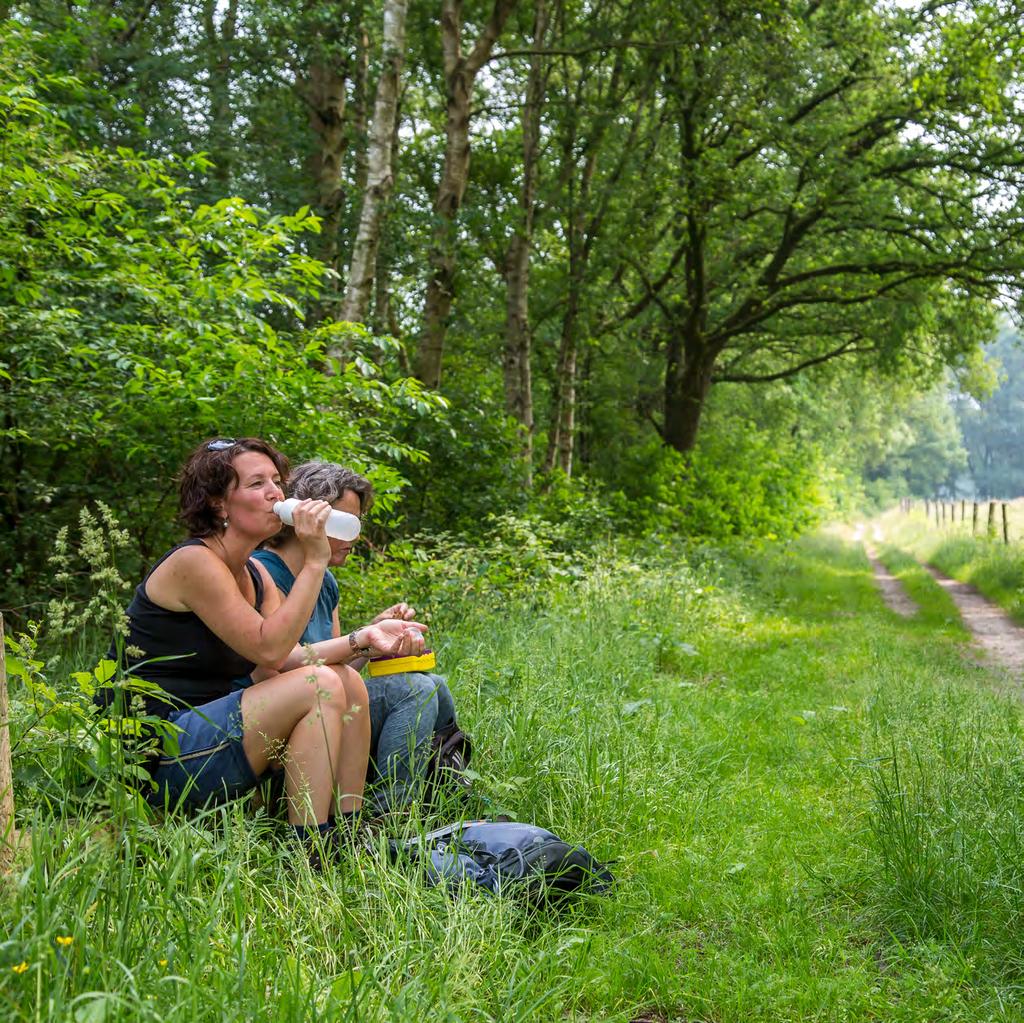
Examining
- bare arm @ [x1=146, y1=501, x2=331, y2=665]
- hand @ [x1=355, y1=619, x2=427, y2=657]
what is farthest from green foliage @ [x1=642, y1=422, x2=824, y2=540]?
bare arm @ [x1=146, y1=501, x2=331, y2=665]

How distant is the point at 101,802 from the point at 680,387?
19.5m

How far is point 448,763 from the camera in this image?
3.95m

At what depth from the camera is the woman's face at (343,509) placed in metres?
4.06

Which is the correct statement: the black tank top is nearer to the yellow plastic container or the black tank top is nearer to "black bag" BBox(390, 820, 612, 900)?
the yellow plastic container

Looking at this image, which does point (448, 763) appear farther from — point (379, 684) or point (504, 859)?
point (504, 859)

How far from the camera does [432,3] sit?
14211 millimetres

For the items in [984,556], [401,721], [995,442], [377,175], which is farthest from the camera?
[995,442]

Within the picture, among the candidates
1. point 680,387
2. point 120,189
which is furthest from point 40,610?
point 680,387

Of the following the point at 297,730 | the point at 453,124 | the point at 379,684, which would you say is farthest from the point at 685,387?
the point at 297,730

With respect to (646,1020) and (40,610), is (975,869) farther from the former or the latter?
(40,610)

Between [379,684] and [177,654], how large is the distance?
840 mm

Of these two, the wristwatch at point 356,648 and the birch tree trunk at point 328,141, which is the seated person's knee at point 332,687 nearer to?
the wristwatch at point 356,648

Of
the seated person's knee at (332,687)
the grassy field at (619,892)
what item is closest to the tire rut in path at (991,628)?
the grassy field at (619,892)

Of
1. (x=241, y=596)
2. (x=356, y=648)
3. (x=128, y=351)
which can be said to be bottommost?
(x=356, y=648)
